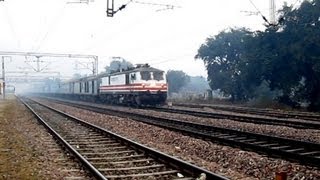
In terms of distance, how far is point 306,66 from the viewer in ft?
117

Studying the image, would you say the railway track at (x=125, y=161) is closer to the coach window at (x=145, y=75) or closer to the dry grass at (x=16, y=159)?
the dry grass at (x=16, y=159)

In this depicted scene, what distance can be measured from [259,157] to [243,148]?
1.88 metres

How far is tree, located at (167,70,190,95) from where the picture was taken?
81.3 m

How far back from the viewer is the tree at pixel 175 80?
81.3 m

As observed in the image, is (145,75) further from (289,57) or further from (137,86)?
(289,57)

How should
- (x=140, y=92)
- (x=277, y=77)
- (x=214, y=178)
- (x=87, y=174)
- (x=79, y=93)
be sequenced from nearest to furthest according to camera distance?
1. (x=214, y=178)
2. (x=87, y=174)
3. (x=140, y=92)
4. (x=277, y=77)
5. (x=79, y=93)

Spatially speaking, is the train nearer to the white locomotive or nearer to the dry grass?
the white locomotive

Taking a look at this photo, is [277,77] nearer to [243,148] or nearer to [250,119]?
[250,119]

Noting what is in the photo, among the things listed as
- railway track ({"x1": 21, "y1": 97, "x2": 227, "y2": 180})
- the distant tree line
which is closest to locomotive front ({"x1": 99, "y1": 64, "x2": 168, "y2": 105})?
the distant tree line

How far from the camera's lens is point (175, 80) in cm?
8275

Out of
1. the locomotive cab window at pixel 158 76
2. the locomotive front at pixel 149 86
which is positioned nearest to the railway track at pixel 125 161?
the locomotive front at pixel 149 86

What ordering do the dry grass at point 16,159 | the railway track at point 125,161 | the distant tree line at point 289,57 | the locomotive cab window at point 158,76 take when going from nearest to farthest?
the railway track at point 125,161
the dry grass at point 16,159
the distant tree line at point 289,57
the locomotive cab window at point 158,76

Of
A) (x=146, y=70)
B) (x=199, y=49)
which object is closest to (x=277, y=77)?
(x=146, y=70)

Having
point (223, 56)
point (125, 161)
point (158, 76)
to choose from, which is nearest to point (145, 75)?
point (158, 76)
